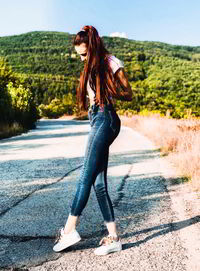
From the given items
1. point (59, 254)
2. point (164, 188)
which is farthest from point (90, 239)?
point (164, 188)

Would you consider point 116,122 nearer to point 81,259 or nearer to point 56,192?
point 81,259

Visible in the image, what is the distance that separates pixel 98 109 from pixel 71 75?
123 metres

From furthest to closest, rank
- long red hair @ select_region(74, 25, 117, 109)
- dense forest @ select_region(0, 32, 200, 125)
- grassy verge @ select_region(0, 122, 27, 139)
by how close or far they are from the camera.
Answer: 1. dense forest @ select_region(0, 32, 200, 125)
2. grassy verge @ select_region(0, 122, 27, 139)
3. long red hair @ select_region(74, 25, 117, 109)

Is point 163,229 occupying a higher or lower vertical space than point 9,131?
higher

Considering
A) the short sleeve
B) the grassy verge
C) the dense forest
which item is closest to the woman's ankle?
the short sleeve

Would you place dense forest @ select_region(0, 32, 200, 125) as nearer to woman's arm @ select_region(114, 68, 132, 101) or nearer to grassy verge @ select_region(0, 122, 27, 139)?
woman's arm @ select_region(114, 68, 132, 101)

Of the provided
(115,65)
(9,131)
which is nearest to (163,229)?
(115,65)

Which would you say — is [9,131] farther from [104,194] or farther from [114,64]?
[114,64]

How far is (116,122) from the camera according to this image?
9.60ft

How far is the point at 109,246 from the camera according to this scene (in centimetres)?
298

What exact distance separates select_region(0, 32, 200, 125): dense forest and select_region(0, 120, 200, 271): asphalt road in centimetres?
185

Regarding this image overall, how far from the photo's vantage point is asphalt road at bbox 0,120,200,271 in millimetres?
2830

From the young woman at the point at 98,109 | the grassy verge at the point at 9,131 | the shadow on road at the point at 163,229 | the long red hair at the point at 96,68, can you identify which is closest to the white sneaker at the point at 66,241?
the young woman at the point at 98,109

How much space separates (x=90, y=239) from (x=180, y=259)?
34.3 inches
